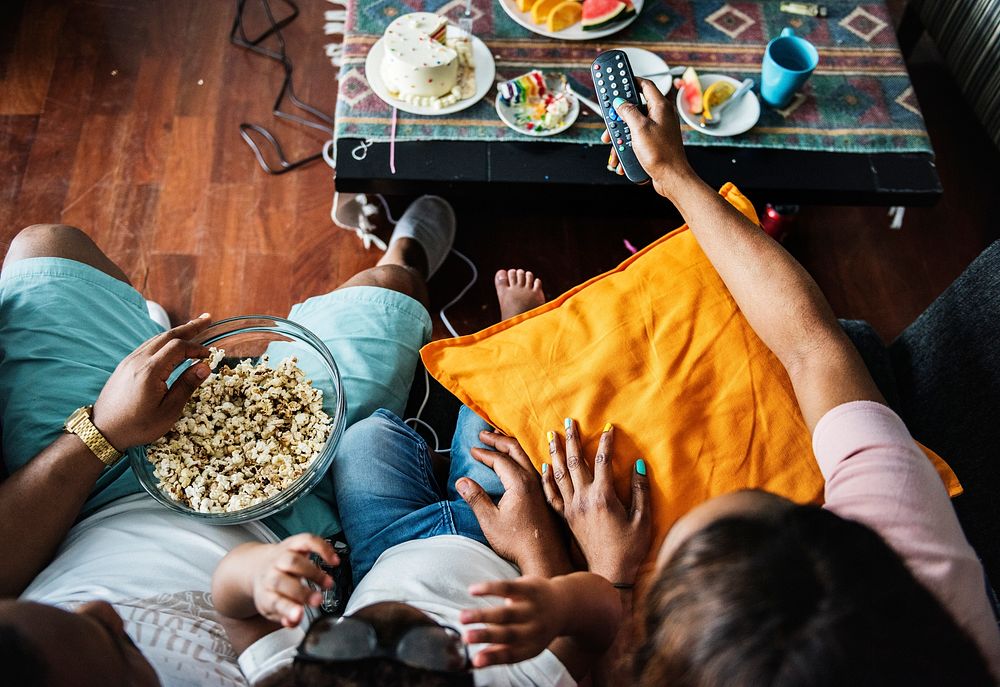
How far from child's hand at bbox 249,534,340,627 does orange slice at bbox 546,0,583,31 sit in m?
1.18

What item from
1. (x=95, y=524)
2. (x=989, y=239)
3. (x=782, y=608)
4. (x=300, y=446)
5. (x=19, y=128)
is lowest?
(x=19, y=128)

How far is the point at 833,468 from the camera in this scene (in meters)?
0.91

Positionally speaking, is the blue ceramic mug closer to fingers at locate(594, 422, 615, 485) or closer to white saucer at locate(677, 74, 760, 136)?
white saucer at locate(677, 74, 760, 136)

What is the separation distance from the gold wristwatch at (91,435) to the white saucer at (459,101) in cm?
81

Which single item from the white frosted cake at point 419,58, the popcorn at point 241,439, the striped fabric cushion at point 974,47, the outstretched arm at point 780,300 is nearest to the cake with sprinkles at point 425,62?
the white frosted cake at point 419,58

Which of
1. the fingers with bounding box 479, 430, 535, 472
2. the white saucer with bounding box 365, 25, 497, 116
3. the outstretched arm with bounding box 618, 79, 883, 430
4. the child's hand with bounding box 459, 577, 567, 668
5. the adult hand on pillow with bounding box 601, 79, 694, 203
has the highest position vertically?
the adult hand on pillow with bounding box 601, 79, 694, 203

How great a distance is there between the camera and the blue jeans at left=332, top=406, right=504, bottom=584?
107 centimetres

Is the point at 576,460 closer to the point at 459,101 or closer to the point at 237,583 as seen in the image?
the point at 237,583

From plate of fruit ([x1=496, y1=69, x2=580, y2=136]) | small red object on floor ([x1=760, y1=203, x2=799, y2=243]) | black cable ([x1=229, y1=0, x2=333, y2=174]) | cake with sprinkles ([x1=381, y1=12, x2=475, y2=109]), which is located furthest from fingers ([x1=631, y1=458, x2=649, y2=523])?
black cable ([x1=229, y1=0, x2=333, y2=174])

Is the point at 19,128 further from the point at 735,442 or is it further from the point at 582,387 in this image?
the point at 735,442

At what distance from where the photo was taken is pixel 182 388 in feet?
3.38

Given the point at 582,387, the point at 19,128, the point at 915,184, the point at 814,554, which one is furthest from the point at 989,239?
the point at 19,128

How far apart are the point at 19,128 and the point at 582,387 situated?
1727mm

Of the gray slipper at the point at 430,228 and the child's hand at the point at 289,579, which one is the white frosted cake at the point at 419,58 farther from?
the child's hand at the point at 289,579
